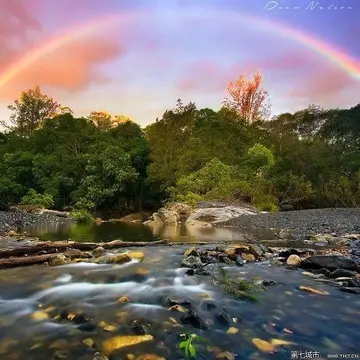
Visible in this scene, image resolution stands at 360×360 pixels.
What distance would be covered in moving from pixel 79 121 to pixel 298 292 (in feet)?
132

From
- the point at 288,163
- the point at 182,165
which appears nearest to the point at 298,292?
the point at 182,165

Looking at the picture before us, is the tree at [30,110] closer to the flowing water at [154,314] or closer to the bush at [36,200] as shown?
the bush at [36,200]

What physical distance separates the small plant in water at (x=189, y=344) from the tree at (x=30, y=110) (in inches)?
2026

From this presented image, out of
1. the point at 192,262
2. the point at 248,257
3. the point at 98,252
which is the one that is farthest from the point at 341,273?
the point at 98,252

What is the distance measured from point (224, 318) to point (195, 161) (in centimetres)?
2985

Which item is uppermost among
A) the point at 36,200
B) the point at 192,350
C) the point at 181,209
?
the point at 36,200

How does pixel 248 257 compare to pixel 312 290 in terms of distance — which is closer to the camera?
pixel 312 290

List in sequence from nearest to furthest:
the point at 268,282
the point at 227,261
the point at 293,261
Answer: the point at 268,282, the point at 293,261, the point at 227,261

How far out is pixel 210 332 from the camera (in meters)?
3.72

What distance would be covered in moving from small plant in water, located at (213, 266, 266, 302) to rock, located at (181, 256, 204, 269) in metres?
0.91

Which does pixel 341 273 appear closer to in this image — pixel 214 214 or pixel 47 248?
pixel 47 248

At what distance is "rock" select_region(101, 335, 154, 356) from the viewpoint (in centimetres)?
331

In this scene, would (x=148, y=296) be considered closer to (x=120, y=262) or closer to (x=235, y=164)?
(x=120, y=262)

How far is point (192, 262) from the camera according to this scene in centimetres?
710
